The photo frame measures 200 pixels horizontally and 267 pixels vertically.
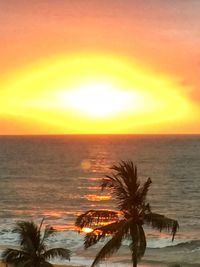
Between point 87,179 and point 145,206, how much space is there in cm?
10992

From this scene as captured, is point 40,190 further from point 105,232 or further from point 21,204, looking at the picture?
point 105,232

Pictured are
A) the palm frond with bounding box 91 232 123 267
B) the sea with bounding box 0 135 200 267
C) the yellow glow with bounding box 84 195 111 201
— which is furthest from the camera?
the yellow glow with bounding box 84 195 111 201

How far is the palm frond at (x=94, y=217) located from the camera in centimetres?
1945

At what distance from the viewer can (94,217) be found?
64.4 feet

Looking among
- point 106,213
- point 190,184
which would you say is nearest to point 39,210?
point 190,184

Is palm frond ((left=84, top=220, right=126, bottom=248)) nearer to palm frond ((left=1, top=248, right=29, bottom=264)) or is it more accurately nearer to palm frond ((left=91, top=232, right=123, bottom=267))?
palm frond ((left=91, top=232, right=123, bottom=267))

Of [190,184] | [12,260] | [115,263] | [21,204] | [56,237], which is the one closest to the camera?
[12,260]

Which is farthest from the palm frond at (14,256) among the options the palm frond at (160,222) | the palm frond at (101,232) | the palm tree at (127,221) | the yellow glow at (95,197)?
the yellow glow at (95,197)

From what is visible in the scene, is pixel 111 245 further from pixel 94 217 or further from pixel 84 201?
pixel 84 201

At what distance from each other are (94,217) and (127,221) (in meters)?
1.33

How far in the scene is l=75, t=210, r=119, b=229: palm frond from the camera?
19.5m

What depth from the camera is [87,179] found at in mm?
129250

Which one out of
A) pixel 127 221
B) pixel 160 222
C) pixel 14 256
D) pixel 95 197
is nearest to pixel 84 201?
pixel 95 197

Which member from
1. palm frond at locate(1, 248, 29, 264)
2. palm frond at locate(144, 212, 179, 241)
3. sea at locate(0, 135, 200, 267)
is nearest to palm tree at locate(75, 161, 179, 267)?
palm frond at locate(144, 212, 179, 241)
